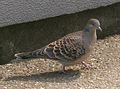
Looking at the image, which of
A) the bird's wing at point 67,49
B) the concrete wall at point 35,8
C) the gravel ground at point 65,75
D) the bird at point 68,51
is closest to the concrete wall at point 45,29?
the concrete wall at point 35,8

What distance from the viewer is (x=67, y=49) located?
6.64m

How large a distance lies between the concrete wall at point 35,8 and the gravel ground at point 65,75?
63 centimetres

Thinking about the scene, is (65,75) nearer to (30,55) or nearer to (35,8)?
(30,55)

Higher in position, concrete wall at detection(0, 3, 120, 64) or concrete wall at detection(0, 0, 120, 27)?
concrete wall at detection(0, 0, 120, 27)

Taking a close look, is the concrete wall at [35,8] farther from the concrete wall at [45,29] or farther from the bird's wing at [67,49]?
the bird's wing at [67,49]

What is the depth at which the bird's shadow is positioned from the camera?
21.5ft

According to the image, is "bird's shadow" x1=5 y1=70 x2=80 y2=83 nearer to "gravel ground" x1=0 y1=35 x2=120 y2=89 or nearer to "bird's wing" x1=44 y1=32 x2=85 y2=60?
"gravel ground" x1=0 y1=35 x2=120 y2=89

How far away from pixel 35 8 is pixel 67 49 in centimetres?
87

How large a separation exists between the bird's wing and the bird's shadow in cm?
26

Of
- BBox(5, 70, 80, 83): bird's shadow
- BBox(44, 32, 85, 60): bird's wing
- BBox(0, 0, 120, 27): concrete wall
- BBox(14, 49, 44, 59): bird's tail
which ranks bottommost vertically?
BBox(5, 70, 80, 83): bird's shadow

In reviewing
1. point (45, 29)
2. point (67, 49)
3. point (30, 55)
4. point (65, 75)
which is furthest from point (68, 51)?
point (45, 29)

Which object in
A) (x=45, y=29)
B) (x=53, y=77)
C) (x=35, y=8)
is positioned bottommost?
(x=53, y=77)

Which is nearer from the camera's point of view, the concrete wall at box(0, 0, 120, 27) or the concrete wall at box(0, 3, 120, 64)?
the concrete wall at box(0, 0, 120, 27)

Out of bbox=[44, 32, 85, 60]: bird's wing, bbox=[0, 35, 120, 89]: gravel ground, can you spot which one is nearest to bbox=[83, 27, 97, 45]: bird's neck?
bbox=[44, 32, 85, 60]: bird's wing
